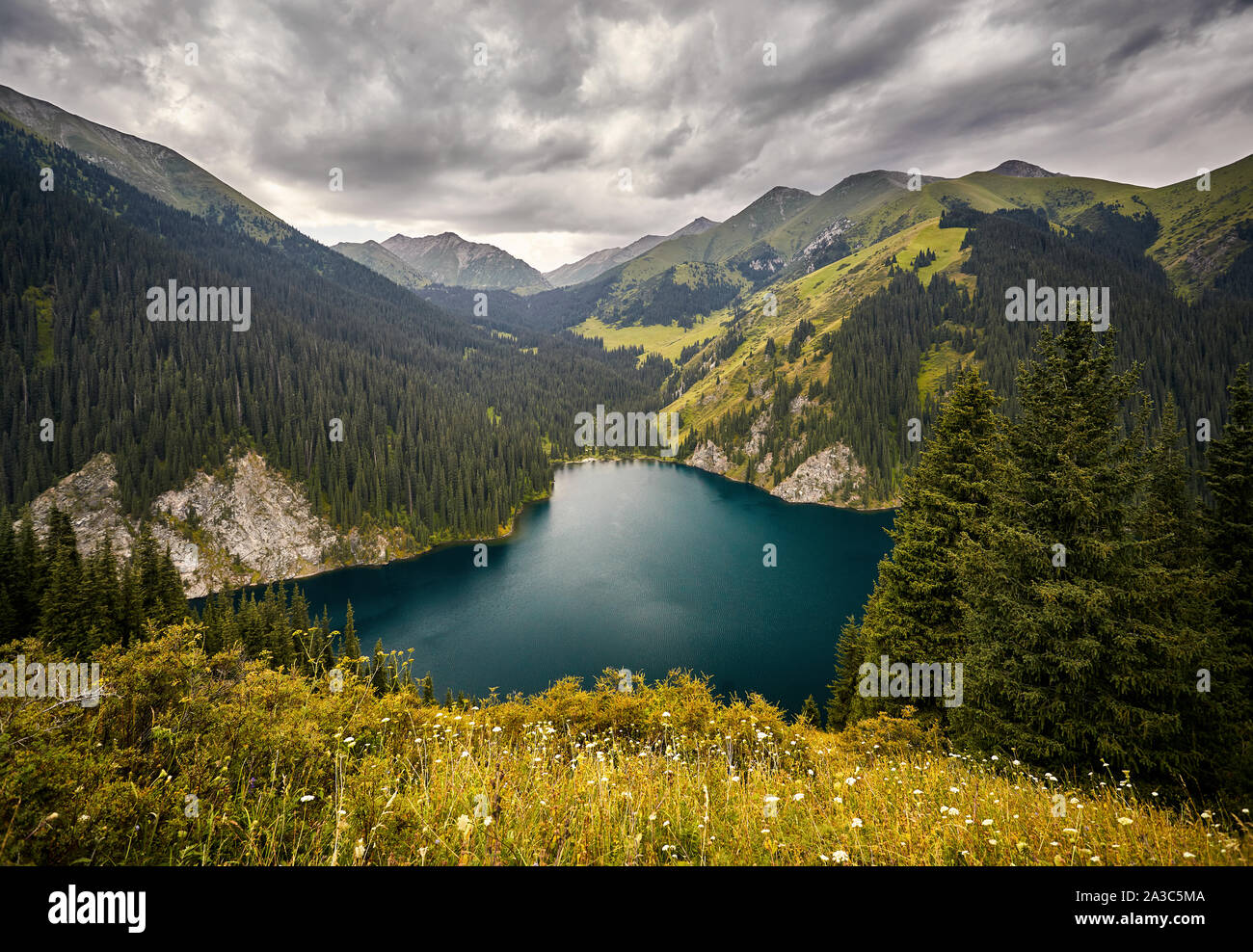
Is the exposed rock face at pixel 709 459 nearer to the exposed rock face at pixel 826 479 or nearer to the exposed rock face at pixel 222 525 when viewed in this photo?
the exposed rock face at pixel 826 479

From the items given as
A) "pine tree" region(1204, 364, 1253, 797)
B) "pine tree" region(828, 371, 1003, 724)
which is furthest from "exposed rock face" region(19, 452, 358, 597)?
"pine tree" region(1204, 364, 1253, 797)

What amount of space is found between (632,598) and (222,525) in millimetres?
69573

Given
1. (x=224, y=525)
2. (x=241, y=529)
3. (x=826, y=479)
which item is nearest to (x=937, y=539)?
(x=241, y=529)

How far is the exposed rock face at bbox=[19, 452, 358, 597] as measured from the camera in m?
74.6

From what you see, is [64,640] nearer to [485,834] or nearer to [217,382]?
[485,834]

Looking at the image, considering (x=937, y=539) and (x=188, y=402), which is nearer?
(x=937, y=539)

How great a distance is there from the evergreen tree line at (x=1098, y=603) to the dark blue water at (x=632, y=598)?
1122 inches

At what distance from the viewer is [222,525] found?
3152 inches

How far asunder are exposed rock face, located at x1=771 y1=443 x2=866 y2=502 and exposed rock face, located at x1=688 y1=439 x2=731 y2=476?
28.8 m

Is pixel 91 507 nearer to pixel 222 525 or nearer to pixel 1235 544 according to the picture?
pixel 222 525

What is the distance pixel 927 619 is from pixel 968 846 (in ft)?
56.1

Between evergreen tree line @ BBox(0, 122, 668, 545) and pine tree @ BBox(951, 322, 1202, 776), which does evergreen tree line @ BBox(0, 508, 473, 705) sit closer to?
pine tree @ BBox(951, 322, 1202, 776)

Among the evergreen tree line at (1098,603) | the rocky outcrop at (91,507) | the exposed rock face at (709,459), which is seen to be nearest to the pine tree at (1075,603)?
the evergreen tree line at (1098,603)

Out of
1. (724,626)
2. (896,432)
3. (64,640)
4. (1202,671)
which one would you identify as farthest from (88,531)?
(896,432)
